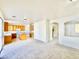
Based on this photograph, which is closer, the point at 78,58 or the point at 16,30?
the point at 78,58

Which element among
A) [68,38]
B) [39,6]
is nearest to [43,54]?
[39,6]

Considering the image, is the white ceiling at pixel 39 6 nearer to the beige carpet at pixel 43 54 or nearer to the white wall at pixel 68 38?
the white wall at pixel 68 38

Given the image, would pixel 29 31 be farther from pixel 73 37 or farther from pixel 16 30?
pixel 73 37

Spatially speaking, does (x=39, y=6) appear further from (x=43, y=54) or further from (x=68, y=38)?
(x=68, y=38)

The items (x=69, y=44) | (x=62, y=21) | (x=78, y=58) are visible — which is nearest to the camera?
(x=78, y=58)

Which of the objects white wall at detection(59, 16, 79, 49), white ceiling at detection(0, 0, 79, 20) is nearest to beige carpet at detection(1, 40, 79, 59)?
white wall at detection(59, 16, 79, 49)

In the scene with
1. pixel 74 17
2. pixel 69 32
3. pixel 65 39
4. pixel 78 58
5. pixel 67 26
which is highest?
pixel 74 17

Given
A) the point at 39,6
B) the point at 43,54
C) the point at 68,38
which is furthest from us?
the point at 68,38

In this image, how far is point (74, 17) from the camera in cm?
630

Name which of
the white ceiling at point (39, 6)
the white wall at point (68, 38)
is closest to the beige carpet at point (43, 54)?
the white wall at point (68, 38)

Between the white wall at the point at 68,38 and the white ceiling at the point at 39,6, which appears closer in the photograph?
the white ceiling at the point at 39,6

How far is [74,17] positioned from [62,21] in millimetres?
1168

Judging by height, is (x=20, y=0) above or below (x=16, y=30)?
above

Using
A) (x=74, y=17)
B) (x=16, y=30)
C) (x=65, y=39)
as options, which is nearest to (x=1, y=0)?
(x=74, y=17)
